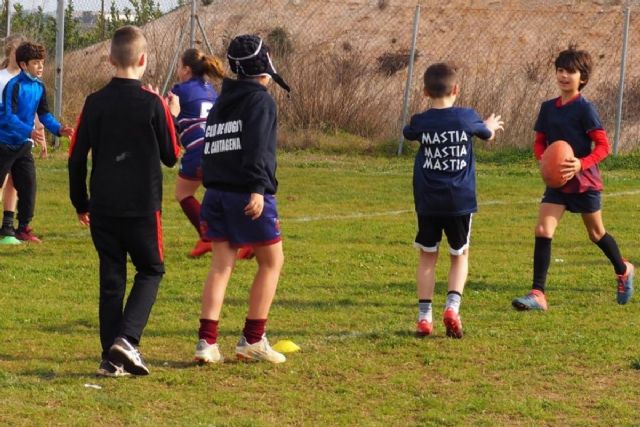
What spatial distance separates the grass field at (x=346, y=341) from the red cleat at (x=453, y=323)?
10 cm

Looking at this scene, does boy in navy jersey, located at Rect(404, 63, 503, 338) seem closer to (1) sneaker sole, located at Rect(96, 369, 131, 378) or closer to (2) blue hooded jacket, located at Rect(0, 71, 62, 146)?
(1) sneaker sole, located at Rect(96, 369, 131, 378)

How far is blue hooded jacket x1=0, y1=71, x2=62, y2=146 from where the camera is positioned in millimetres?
10992

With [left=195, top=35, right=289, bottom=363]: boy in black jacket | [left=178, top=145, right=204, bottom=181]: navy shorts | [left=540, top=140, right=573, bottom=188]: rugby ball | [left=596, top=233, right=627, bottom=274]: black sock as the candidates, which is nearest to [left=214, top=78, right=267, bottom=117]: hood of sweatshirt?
[left=195, top=35, right=289, bottom=363]: boy in black jacket

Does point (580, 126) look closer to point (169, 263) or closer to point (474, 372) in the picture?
point (474, 372)

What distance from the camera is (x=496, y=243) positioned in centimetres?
1169

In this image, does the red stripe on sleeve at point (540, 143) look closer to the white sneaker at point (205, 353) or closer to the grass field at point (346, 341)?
the grass field at point (346, 341)

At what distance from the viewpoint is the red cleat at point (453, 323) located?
24.5 ft

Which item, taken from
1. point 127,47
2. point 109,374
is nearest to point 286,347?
point 109,374

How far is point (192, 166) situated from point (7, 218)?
6.56 ft

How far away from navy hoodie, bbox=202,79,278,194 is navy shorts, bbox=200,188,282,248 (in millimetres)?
49

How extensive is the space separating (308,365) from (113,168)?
1.48m

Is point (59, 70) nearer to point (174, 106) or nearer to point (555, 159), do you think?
point (174, 106)

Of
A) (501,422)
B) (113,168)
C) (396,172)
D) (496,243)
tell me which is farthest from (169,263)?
(396,172)

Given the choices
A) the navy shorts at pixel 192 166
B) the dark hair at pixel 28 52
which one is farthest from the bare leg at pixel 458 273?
the dark hair at pixel 28 52
